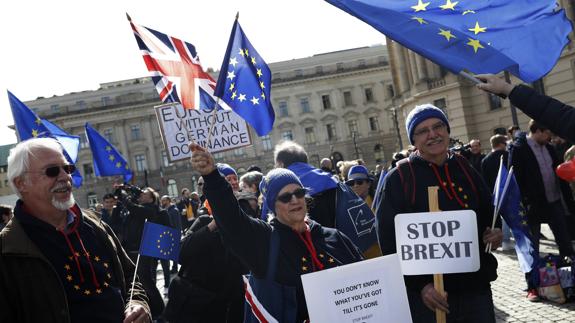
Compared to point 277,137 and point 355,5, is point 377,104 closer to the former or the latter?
point 277,137

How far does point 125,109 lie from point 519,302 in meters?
75.0

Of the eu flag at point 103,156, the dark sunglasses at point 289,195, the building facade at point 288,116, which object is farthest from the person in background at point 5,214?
the building facade at point 288,116

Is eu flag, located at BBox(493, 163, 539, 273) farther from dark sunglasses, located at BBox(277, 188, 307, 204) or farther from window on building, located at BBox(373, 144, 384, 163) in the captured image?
window on building, located at BBox(373, 144, 384, 163)

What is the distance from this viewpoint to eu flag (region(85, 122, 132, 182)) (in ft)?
40.7

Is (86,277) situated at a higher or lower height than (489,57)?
lower

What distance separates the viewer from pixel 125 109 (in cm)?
7731

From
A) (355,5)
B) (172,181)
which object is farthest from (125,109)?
(355,5)

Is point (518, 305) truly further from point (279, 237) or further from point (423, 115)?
point (279, 237)

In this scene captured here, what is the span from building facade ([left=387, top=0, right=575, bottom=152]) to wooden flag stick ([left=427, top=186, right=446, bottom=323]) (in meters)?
25.4

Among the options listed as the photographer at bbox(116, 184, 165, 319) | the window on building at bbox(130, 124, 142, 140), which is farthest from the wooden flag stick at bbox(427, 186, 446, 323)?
the window on building at bbox(130, 124, 142, 140)

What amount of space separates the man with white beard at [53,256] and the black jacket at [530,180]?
557cm

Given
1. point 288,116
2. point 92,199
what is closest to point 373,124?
point 288,116

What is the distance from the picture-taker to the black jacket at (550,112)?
306cm

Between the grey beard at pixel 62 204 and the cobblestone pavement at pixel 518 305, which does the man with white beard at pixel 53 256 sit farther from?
the cobblestone pavement at pixel 518 305
